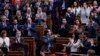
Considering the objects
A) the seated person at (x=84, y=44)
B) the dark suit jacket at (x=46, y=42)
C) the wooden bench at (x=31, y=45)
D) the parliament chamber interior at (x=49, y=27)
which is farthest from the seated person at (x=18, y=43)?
the seated person at (x=84, y=44)

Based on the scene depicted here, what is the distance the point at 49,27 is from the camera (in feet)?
36.0

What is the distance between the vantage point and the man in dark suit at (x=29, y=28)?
10409mm

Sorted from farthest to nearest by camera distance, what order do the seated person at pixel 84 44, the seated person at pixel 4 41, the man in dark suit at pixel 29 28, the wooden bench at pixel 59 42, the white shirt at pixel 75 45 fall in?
the man in dark suit at pixel 29 28 → the wooden bench at pixel 59 42 → the seated person at pixel 4 41 → the white shirt at pixel 75 45 → the seated person at pixel 84 44

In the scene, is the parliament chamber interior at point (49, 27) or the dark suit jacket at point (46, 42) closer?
the parliament chamber interior at point (49, 27)

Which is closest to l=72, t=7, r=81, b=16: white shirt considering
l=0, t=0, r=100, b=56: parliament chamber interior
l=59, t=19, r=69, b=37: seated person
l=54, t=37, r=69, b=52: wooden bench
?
l=0, t=0, r=100, b=56: parliament chamber interior

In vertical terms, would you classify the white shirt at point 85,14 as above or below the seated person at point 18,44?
above

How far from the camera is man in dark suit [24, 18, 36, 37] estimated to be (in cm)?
1041

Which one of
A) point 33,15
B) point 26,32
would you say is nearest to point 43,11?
point 33,15

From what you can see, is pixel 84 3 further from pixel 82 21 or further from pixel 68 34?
pixel 68 34

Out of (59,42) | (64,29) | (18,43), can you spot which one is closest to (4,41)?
(18,43)

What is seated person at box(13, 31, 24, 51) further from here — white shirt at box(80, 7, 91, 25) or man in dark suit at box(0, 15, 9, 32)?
white shirt at box(80, 7, 91, 25)

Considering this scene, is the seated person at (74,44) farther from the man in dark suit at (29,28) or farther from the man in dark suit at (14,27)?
the man in dark suit at (14,27)

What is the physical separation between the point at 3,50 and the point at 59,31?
1.69 m

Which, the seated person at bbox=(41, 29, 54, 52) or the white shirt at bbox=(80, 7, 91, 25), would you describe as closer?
the seated person at bbox=(41, 29, 54, 52)
